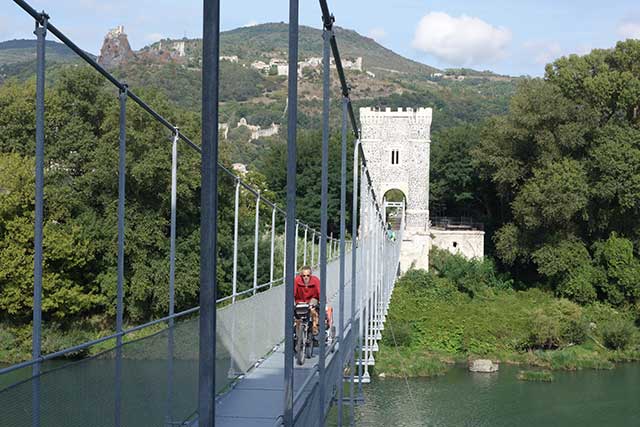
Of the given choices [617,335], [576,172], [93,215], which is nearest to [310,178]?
[576,172]

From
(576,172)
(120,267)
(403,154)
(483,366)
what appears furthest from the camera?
(403,154)

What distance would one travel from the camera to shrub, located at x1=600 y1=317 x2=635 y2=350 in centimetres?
2281

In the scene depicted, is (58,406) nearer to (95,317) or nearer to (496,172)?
(95,317)

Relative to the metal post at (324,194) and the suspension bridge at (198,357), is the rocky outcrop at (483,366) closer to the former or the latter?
the suspension bridge at (198,357)

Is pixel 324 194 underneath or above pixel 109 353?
above

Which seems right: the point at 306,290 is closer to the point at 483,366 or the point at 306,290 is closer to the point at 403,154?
the point at 483,366

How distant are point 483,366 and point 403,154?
12.3 metres

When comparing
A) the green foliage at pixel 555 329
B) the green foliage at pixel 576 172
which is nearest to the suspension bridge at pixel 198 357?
the green foliage at pixel 555 329

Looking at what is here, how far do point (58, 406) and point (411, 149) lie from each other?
30.0 m

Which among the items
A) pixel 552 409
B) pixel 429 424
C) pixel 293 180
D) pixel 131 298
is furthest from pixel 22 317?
pixel 293 180

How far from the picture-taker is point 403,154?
32500mm

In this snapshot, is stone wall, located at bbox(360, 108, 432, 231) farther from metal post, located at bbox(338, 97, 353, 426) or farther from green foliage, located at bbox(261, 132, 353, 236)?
metal post, located at bbox(338, 97, 353, 426)

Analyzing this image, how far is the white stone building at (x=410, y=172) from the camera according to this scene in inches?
1150

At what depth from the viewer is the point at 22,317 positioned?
1402 centimetres
